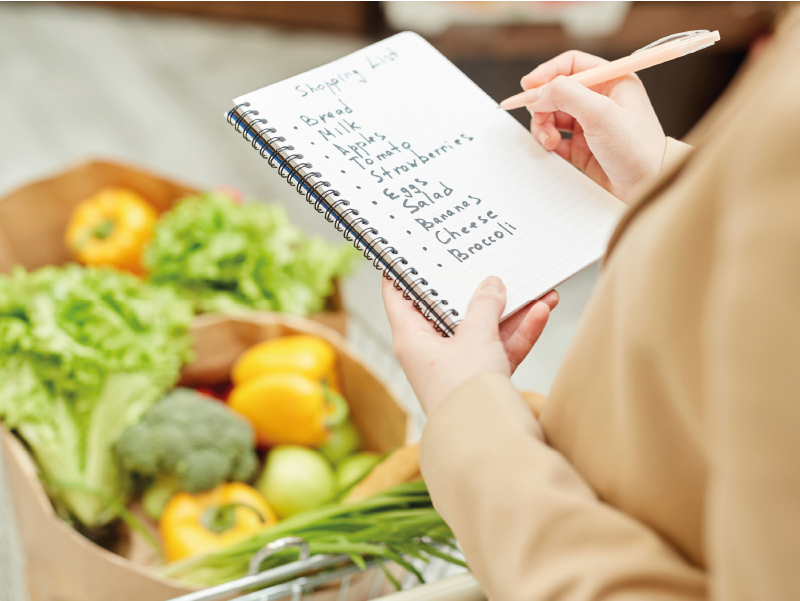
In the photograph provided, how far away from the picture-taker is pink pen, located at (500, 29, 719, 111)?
52cm

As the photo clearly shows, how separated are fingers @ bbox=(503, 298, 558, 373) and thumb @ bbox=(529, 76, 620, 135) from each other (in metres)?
0.17

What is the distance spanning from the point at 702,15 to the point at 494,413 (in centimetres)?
171

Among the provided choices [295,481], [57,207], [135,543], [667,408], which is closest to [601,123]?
[667,408]

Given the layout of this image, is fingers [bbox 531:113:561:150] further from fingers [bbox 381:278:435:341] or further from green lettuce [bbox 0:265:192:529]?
green lettuce [bbox 0:265:192:529]

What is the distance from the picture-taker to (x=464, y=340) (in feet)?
1.34

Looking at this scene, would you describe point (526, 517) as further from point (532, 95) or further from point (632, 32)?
point (632, 32)

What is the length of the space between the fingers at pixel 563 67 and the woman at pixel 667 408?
10.2 inches

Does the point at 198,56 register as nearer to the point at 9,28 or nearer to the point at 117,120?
the point at 117,120

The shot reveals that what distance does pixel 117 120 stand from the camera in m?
1.65

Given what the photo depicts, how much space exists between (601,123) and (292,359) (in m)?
0.52

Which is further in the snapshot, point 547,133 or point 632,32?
point 632,32

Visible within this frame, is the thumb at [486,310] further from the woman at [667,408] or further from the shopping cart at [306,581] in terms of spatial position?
the shopping cart at [306,581]

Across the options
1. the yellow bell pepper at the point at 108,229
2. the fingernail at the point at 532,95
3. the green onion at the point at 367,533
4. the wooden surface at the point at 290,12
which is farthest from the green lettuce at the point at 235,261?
the wooden surface at the point at 290,12

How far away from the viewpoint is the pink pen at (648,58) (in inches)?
20.5
